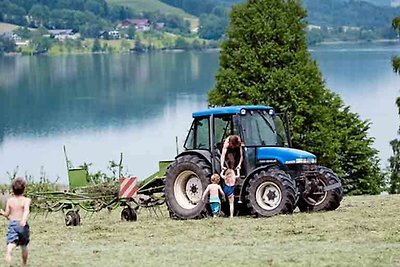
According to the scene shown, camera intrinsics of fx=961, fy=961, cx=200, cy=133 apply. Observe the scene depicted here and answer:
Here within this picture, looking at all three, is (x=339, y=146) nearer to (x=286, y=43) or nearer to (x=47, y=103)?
(x=286, y=43)

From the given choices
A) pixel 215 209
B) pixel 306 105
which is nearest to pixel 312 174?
pixel 215 209

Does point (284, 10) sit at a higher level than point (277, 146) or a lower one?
higher

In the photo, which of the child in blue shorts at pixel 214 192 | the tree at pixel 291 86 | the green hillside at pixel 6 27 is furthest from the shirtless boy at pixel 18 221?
the green hillside at pixel 6 27

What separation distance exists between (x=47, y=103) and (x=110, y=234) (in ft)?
253

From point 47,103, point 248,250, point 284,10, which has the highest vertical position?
point 284,10

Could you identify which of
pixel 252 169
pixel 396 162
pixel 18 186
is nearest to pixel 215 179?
pixel 252 169

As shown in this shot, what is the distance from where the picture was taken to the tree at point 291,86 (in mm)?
30859

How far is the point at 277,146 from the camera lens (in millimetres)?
14984

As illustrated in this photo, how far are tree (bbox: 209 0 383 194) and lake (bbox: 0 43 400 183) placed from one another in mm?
10047

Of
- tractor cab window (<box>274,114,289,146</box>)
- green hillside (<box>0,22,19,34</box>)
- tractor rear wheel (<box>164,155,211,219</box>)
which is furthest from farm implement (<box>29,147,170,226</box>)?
green hillside (<box>0,22,19,34</box>)

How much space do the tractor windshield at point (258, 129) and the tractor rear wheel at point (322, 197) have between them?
0.93m

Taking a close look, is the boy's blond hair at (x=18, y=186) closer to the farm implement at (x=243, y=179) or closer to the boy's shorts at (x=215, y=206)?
the boy's shorts at (x=215, y=206)

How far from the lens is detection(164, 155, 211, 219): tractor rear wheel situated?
14.7 m

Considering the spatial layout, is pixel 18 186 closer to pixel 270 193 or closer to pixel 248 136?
pixel 270 193
